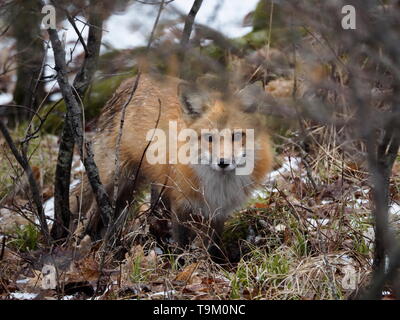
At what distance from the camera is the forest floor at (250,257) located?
4383 millimetres

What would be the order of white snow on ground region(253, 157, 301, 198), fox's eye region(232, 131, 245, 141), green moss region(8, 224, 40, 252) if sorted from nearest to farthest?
fox's eye region(232, 131, 245, 141)
green moss region(8, 224, 40, 252)
white snow on ground region(253, 157, 301, 198)

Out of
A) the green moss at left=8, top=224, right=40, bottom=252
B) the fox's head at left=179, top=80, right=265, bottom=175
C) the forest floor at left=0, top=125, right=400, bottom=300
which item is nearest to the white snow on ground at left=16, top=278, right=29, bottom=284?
the forest floor at left=0, top=125, right=400, bottom=300

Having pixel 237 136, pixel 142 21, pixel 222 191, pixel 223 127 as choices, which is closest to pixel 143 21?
pixel 142 21

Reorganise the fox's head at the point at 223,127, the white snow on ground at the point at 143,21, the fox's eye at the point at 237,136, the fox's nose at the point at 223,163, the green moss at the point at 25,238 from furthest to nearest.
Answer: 1. the green moss at the point at 25,238
2. the fox's eye at the point at 237,136
3. the fox's head at the point at 223,127
4. the fox's nose at the point at 223,163
5. the white snow on ground at the point at 143,21

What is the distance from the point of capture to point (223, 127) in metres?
5.48

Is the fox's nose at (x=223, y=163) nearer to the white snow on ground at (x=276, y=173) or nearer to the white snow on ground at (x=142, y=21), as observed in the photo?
the white snow on ground at (x=142, y=21)

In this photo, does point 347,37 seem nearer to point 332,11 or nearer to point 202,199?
point 332,11

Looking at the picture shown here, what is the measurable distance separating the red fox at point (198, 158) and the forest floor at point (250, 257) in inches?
14.5

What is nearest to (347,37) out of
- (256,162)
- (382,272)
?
(382,272)

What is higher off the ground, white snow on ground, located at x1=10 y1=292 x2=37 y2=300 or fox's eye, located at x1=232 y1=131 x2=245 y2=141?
fox's eye, located at x1=232 y1=131 x2=245 y2=141

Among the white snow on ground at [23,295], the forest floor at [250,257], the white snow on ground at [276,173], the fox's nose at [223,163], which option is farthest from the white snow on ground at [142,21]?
the white snow on ground at [23,295]

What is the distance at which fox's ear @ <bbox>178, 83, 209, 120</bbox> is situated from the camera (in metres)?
5.65

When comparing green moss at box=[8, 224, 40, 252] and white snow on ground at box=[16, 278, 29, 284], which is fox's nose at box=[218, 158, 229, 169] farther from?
green moss at box=[8, 224, 40, 252]

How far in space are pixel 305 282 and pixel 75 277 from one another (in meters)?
1.71
